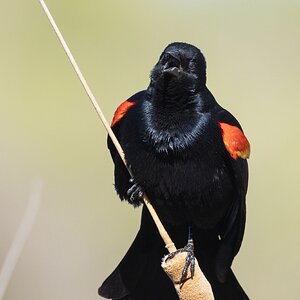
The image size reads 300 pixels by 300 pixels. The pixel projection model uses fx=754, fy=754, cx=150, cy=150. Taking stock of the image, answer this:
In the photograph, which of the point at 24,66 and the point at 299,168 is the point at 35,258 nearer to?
the point at 24,66

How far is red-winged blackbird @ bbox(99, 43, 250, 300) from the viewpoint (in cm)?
233

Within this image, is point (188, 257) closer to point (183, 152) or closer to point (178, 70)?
point (183, 152)

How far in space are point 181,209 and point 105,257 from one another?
65 cm

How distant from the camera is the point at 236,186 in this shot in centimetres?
247

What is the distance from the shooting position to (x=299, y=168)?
133 inches

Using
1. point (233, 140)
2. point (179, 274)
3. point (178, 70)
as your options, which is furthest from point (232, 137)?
point (179, 274)

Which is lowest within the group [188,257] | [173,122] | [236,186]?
[188,257]

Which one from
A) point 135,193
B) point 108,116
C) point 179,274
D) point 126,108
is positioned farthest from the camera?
point 108,116

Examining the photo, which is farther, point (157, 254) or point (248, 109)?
point (248, 109)

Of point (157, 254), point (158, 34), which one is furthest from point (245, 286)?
point (158, 34)

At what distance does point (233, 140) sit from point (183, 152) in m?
0.17

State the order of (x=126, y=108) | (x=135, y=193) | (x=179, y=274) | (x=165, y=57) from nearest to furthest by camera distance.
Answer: (x=179, y=274), (x=165, y=57), (x=135, y=193), (x=126, y=108)

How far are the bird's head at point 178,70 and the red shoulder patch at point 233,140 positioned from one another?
0.52ft

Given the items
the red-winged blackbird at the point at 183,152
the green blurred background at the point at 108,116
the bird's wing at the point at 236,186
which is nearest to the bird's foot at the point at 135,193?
the red-winged blackbird at the point at 183,152
